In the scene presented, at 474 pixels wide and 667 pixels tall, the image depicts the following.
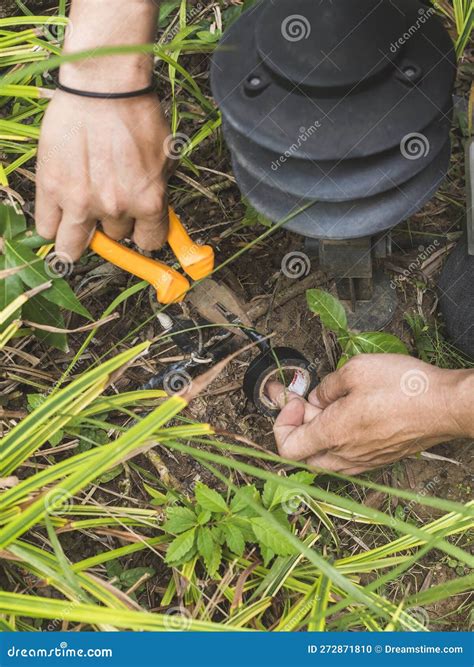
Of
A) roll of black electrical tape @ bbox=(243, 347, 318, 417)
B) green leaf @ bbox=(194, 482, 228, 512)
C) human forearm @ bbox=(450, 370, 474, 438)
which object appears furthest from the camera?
roll of black electrical tape @ bbox=(243, 347, 318, 417)

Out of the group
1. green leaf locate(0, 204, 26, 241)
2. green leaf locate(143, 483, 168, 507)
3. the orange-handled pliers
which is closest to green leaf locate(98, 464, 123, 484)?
green leaf locate(143, 483, 168, 507)

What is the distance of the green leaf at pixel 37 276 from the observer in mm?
1314

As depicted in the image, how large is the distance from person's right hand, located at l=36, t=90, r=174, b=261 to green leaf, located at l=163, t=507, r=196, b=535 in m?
0.55

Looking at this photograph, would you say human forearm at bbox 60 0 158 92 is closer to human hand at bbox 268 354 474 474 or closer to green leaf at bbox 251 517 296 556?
human hand at bbox 268 354 474 474

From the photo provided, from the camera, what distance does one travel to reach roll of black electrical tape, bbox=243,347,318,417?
151 cm

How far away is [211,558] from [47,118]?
0.83m

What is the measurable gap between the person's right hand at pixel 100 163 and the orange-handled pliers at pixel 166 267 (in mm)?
73

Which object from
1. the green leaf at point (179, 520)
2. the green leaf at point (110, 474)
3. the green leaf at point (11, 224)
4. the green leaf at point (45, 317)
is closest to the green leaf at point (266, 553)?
the green leaf at point (179, 520)

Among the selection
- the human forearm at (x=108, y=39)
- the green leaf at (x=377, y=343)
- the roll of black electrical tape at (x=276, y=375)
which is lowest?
the roll of black electrical tape at (x=276, y=375)

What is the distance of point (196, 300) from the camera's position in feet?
4.91

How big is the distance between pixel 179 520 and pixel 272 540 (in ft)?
0.62

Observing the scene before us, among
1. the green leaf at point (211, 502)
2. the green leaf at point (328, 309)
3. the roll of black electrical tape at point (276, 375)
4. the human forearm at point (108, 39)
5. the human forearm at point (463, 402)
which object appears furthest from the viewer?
the roll of black electrical tape at point (276, 375)

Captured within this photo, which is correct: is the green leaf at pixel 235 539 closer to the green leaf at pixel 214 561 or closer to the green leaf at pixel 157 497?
the green leaf at pixel 214 561

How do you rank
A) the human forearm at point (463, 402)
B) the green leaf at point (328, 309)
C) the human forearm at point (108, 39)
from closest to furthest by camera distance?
1. the human forearm at point (108, 39)
2. the human forearm at point (463, 402)
3. the green leaf at point (328, 309)
